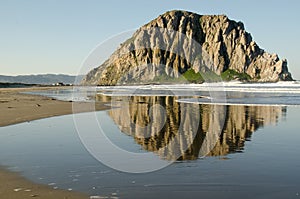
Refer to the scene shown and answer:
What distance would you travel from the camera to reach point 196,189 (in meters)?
8.79

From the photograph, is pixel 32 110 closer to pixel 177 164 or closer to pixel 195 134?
pixel 195 134

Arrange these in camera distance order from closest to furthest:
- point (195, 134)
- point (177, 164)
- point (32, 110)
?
point (177, 164), point (195, 134), point (32, 110)

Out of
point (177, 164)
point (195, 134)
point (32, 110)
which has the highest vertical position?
point (32, 110)

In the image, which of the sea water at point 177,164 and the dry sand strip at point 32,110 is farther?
Answer: the dry sand strip at point 32,110

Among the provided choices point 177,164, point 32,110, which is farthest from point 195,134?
point 32,110

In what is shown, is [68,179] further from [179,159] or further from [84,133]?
[84,133]

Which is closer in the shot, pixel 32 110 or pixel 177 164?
pixel 177 164

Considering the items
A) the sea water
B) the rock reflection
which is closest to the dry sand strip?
the sea water

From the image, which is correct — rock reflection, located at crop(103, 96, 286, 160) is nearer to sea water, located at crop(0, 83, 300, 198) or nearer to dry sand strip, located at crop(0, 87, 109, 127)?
sea water, located at crop(0, 83, 300, 198)

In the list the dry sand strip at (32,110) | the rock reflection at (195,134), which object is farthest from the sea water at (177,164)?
the dry sand strip at (32,110)

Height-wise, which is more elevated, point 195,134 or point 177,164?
point 195,134

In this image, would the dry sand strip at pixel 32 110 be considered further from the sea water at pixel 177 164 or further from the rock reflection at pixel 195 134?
the rock reflection at pixel 195 134

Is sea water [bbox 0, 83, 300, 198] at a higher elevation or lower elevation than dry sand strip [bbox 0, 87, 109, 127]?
lower

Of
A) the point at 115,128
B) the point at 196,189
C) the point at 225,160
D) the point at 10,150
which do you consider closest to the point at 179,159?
the point at 225,160
